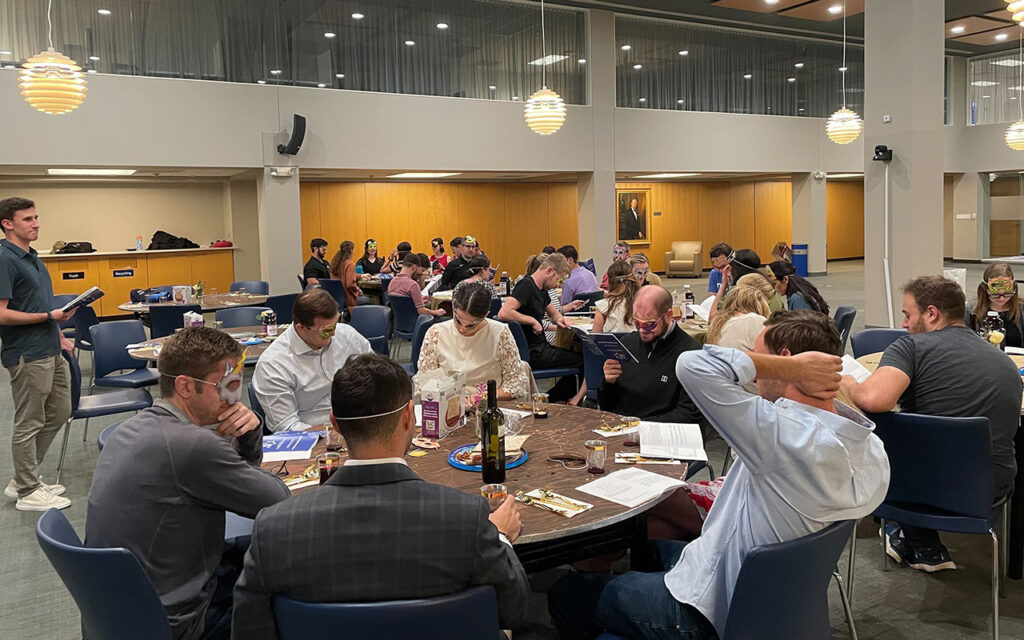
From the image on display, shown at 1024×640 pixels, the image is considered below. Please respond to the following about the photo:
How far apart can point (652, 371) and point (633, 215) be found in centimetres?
1848

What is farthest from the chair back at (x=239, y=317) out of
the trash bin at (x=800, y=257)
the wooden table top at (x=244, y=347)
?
the trash bin at (x=800, y=257)

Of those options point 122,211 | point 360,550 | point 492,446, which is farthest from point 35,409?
point 122,211

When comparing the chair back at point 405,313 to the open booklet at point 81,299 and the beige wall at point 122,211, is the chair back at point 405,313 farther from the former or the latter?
the beige wall at point 122,211

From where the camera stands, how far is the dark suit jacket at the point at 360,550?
161cm

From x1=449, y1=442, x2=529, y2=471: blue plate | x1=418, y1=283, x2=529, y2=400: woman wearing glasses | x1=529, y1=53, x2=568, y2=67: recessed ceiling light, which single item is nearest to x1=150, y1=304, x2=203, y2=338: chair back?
x1=418, y1=283, x2=529, y2=400: woman wearing glasses

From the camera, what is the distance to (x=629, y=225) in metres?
21.9

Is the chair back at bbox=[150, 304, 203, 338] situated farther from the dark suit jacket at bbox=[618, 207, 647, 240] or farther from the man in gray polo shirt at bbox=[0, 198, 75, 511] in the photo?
the dark suit jacket at bbox=[618, 207, 647, 240]

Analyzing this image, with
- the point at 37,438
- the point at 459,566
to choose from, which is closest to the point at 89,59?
the point at 37,438

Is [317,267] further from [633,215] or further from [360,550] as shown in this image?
[633,215]

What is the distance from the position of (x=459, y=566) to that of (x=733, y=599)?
0.70 metres

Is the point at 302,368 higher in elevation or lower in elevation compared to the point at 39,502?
higher

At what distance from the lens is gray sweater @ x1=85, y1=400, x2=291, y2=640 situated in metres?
2.12

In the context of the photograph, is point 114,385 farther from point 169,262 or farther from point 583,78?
point 583,78

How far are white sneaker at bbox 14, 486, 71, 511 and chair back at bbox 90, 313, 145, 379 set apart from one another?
143 cm
